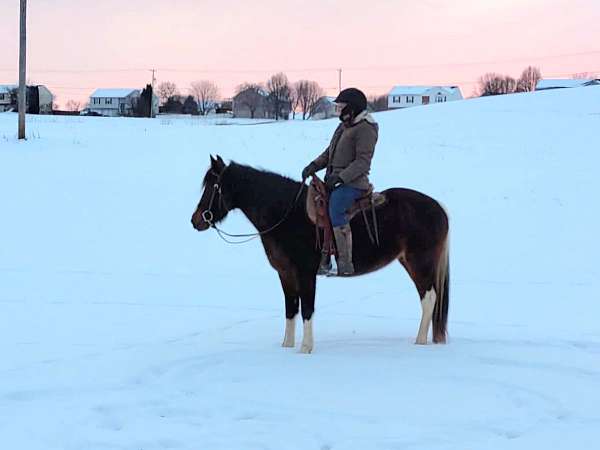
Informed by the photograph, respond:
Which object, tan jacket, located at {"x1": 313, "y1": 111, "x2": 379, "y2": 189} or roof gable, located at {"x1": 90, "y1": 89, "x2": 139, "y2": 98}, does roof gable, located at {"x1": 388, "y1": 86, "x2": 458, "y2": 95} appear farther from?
tan jacket, located at {"x1": 313, "y1": 111, "x2": 379, "y2": 189}

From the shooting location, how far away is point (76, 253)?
39.2 ft

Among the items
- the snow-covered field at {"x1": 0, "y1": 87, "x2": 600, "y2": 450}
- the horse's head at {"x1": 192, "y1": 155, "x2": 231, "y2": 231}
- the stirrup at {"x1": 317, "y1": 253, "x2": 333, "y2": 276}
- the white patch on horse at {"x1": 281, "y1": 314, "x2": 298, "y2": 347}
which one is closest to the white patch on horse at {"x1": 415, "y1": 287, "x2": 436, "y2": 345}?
the snow-covered field at {"x1": 0, "y1": 87, "x2": 600, "y2": 450}

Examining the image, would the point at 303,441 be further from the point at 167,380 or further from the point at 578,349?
the point at 578,349

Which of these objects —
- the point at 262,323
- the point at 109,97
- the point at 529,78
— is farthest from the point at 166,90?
the point at 262,323

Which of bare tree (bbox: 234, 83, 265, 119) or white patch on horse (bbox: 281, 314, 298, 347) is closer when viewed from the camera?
white patch on horse (bbox: 281, 314, 298, 347)

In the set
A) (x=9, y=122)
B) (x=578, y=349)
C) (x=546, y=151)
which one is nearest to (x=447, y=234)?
(x=578, y=349)

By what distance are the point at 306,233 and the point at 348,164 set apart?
838 mm

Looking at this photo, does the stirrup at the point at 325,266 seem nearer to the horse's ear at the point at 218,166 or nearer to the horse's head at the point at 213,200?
the horse's head at the point at 213,200

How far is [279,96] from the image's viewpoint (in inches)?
4208

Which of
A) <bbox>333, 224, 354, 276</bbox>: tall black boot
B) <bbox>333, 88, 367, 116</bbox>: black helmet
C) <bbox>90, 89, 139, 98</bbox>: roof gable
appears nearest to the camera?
<bbox>333, 88, 367, 116</bbox>: black helmet

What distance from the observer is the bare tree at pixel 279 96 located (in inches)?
3931

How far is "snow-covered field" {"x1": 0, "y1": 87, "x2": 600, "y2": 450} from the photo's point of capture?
4.91 metres

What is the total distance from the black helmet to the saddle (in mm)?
803

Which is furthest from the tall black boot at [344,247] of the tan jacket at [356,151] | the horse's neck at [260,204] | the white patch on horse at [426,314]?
the white patch on horse at [426,314]
